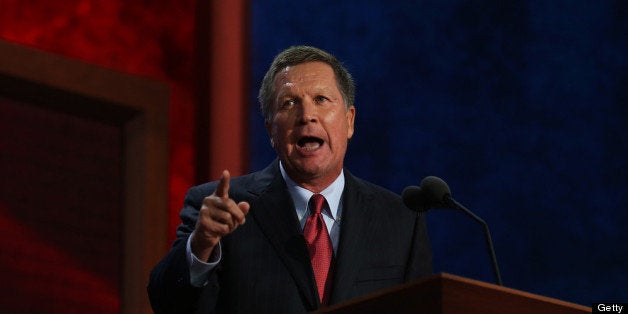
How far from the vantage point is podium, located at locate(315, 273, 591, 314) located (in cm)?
127

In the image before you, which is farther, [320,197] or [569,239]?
[569,239]

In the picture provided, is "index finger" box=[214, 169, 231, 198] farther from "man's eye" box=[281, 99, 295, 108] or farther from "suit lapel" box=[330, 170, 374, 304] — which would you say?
"man's eye" box=[281, 99, 295, 108]

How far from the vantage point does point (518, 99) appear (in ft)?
9.71

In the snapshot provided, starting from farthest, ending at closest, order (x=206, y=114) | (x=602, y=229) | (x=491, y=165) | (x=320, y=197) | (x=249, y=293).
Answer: (x=206, y=114), (x=491, y=165), (x=602, y=229), (x=320, y=197), (x=249, y=293)

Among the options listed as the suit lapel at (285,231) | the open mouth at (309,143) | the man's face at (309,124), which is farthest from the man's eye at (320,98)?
the suit lapel at (285,231)

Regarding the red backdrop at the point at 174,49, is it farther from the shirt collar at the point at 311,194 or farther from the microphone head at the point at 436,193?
the microphone head at the point at 436,193

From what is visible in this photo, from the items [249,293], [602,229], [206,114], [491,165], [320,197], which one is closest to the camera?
[249,293]

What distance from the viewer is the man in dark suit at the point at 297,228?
175 centimetres

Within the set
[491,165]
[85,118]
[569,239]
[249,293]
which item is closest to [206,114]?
[85,118]

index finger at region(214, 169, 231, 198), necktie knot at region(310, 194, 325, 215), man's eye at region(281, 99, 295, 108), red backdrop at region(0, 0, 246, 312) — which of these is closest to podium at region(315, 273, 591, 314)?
index finger at region(214, 169, 231, 198)

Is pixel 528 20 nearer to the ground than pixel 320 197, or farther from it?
farther from it

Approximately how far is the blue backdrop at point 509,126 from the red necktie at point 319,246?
105cm

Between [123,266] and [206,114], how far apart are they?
0.60m

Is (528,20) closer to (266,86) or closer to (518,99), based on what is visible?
(518,99)
